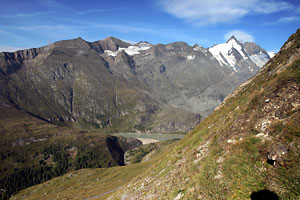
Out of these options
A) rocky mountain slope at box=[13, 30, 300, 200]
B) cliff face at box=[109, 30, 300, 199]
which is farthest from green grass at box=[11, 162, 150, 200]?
cliff face at box=[109, 30, 300, 199]

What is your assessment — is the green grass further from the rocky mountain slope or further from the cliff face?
the cliff face

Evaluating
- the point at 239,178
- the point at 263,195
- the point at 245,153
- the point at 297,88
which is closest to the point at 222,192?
the point at 239,178

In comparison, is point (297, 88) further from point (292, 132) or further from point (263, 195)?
point (263, 195)

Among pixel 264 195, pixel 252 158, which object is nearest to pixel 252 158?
pixel 252 158

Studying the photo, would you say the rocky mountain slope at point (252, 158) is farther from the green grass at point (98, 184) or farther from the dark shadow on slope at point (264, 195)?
the green grass at point (98, 184)

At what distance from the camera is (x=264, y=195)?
62.8 ft

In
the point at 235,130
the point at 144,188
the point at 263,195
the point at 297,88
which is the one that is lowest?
the point at 144,188

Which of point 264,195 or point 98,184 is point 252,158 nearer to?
point 264,195

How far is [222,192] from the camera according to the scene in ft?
72.3

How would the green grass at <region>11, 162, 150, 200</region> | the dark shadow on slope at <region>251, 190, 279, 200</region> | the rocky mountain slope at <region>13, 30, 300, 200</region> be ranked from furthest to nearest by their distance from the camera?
the green grass at <region>11, 162, 150, 200</region>, the rocky mountain slope at <region>13, 30, 300, 200</region>, the dark shadow on slope at <region>251, 190, 279, 200</region>

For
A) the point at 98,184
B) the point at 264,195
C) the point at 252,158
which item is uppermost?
the point at 252,158

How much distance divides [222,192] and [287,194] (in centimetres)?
591

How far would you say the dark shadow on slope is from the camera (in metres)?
18.6

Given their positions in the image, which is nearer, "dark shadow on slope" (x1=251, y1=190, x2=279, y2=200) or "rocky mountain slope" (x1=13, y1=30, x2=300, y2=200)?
"dark shadow on slope" (x1=251, y1=190, x2=279, y2=200)
